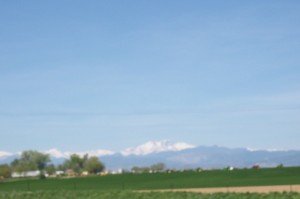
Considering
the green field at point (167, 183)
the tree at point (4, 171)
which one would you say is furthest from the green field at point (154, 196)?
the tree at point (4, 171)

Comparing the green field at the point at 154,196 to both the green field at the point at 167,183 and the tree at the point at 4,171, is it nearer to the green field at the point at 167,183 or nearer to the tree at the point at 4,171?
the green field at the point at 167,183

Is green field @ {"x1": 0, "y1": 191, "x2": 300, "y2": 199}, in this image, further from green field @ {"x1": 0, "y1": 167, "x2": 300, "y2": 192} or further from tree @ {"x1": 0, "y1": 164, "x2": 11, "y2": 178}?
tree @ {"x1": 0, "y1": 164, "x2": 11, "y2": 178}

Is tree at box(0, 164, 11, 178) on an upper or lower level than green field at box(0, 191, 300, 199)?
upper

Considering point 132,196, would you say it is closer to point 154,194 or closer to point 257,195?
point 154,194

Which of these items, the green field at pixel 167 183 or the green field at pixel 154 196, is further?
the green field at pixel 167 183

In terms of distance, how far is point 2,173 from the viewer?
7549 inches

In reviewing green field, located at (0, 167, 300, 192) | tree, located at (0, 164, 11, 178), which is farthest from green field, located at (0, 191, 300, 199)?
tree, located at (0, 164, 11, 178)

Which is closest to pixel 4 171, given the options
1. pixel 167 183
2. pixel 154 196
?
pixel 167 183

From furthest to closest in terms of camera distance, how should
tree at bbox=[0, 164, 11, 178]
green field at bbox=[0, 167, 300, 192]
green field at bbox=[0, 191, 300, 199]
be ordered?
tree at bbox=[0, 164, 11, 178] < green field at bbox=[0, 167, 300, 192] < green field at bbox=[0, 191, 300, 199]

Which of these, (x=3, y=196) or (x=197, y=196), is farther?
(x=3, y=196)

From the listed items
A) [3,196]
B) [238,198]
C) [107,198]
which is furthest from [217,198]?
[3,196]

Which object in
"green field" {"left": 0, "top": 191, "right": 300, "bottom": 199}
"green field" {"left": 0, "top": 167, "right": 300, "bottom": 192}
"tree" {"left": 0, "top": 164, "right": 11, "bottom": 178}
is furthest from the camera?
"tree" {"left": 0, "top": 164, "right": 11, "bottom": 178}

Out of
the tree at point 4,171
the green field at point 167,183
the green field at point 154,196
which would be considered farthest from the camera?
the tree at point 4,171

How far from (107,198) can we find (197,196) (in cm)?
855
